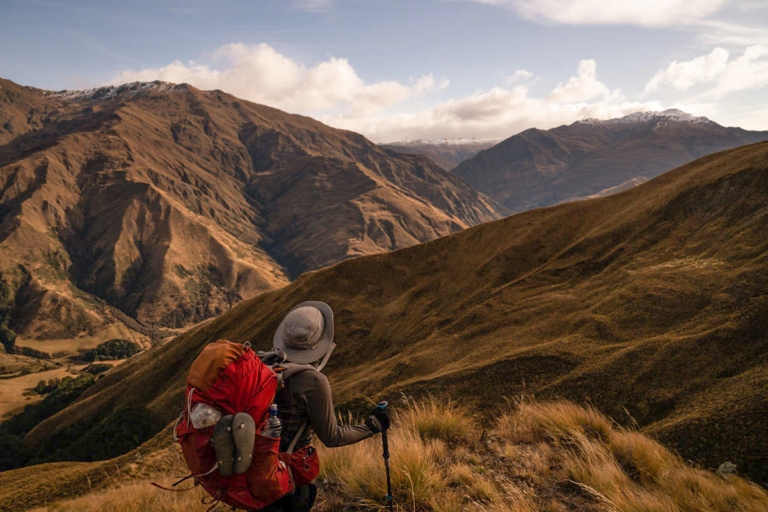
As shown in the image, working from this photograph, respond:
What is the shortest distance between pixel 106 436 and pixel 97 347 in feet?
499

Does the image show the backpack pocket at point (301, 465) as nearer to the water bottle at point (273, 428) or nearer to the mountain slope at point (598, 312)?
the water bottle at point (273, 428)

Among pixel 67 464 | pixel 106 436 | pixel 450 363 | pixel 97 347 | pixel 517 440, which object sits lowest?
pixel 97 347

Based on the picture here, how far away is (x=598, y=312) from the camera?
11000 millimetres

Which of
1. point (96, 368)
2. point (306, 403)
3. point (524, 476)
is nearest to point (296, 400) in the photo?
point (306, 403)

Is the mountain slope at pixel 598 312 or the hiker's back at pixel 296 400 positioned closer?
the hiker's back at pixel 296 400

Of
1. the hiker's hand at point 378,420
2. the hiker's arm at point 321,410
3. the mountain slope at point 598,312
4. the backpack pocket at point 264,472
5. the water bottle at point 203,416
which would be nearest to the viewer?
the water bottle at point 203,416

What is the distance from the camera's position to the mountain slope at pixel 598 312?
662cm

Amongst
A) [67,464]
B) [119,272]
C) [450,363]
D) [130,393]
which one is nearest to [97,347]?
[119,272]

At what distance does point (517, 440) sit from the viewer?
217 inches

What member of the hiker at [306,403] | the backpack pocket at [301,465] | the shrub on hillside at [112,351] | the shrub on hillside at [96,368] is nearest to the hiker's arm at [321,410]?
the hiker at [306,403]

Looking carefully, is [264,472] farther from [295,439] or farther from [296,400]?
[296,400]

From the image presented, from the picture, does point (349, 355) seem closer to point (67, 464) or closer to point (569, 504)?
point (67, 464)

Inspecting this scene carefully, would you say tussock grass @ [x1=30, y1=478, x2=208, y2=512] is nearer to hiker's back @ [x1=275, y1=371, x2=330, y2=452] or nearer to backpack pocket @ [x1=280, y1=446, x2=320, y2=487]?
backpack pocket @ [x1=280, y1=446, x2=320, y2=487]

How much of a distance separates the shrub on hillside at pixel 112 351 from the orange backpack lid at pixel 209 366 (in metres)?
173
